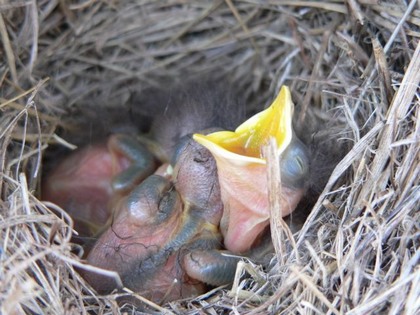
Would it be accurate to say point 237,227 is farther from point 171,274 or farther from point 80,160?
point 80,160

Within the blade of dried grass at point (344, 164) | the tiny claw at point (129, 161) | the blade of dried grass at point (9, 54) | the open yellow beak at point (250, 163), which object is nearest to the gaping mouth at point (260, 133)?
the open yellow beak at point (250, 163)

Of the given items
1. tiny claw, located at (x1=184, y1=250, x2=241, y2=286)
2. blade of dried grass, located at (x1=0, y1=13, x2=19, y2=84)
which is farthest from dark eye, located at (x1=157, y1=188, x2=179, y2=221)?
blade of dried grass, located at (x1=0, y1=13, x2=19, y2=84)

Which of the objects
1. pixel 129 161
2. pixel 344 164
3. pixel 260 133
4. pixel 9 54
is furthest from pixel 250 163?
pixel 9 54

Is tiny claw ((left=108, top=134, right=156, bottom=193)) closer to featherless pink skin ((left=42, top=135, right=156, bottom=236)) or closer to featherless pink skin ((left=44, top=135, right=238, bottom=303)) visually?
featherless pink skin ((left=42, top=135, right=156, bottom=236))

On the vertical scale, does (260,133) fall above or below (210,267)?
above

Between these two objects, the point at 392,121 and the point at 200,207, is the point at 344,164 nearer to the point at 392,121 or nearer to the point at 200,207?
the point at 392,121

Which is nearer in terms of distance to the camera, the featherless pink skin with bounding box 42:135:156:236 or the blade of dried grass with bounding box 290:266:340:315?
the blade of dried grass with bounding box 290:266:340:315
